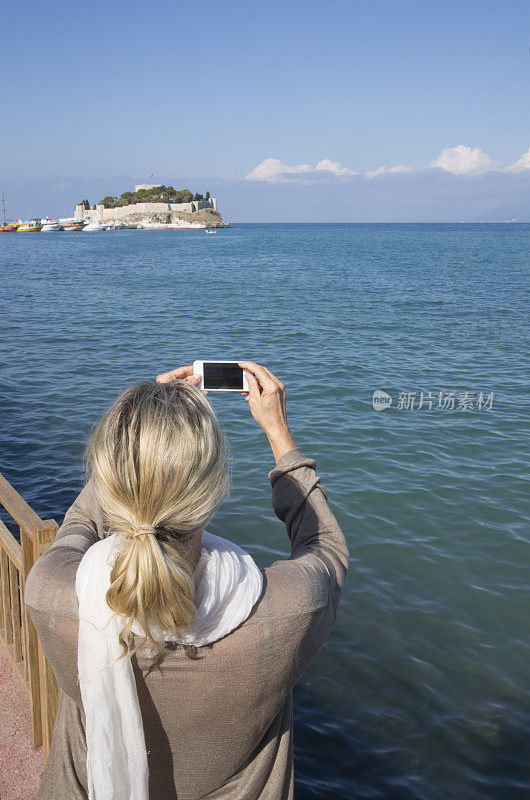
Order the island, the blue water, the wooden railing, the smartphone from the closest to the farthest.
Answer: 1. the smartphone
2. the wooden railing
3. the blue water
4. the island

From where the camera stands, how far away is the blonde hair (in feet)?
3.79

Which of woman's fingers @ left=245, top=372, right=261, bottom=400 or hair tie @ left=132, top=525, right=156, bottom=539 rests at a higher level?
woman's fingers @ left=245, top=372, right=261, bottom=400

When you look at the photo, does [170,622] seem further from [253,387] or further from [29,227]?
[29,227]

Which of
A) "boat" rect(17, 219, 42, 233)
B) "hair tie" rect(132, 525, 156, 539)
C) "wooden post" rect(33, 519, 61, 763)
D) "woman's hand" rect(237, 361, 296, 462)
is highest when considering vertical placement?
"boat" rect(17, 219, 42, 233)

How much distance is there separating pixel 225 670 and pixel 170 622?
0.65 feet

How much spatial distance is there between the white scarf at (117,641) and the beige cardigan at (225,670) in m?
0.04

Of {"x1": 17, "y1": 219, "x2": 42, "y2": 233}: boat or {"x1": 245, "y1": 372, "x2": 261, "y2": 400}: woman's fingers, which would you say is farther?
{"x1": 17, "y1": 219, "x2": 42, "y2": 233}: boat

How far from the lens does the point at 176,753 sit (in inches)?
56.7

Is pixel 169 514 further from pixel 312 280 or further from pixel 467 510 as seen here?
pixel 312 280

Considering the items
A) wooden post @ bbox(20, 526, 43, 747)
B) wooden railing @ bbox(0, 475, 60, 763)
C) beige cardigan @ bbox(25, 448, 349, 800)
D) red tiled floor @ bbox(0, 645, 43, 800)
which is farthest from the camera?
red tiled floor @ bbox(0, 645, 43, 800)

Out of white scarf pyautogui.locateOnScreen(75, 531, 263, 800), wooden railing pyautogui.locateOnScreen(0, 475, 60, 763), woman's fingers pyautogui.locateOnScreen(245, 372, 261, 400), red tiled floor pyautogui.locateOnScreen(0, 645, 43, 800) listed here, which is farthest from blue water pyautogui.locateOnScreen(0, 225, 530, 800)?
woman's fingers pyautogui.locateOnScreen(245, 372, 261, 400)

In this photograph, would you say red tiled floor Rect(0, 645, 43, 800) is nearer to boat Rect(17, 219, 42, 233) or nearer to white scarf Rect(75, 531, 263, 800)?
white scarf Rect(75, 531, 263, 800)

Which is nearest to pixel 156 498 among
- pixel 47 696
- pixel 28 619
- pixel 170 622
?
pixel 170 622

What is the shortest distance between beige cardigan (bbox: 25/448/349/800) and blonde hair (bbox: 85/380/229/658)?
0.48 ft
